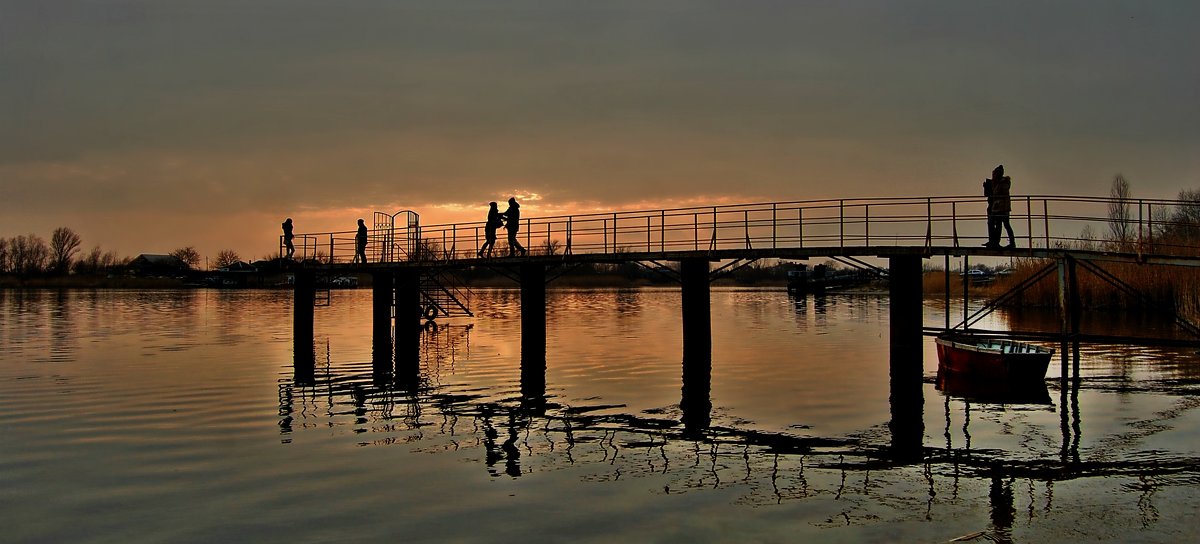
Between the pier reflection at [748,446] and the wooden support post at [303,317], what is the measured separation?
956cm

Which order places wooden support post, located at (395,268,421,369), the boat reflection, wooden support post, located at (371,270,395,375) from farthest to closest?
wooden support post, located at (371,270,395,375), wooden support post, located at (395,268,421,369), the boat reflection

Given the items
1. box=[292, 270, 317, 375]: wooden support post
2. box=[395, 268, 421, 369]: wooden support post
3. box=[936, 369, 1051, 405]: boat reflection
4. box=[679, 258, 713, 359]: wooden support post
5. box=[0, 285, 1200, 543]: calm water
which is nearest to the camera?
box=[0, 285, 1200, 543]: calm water

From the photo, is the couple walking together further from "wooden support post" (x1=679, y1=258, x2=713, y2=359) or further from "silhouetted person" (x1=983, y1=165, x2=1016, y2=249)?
"silhouetted person" (x1=983, y1=165, x2=1016, y2=249)

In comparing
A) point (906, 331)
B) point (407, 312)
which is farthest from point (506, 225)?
point (906, 331)

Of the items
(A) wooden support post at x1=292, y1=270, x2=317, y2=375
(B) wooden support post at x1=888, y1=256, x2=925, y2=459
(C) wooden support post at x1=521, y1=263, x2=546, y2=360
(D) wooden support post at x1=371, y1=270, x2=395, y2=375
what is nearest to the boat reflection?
(B) wooden support post at x1=888, y1=256, x2=925, y2=459

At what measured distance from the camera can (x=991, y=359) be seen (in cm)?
2455

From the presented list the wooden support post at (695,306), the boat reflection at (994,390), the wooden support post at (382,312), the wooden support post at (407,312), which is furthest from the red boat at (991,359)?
the wooden support post at (382,312)

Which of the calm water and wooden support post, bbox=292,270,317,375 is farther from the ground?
wooden support post, bbox=292,270,317,375

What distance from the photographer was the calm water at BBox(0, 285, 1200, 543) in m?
11.5

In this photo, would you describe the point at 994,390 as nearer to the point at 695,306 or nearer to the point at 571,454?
the point at 695,306

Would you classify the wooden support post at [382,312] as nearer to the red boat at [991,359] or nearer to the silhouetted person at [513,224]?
the silhouetted person at [513,224]

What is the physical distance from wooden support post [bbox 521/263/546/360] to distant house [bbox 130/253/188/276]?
475ft

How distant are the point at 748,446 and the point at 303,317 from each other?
92.0 feet

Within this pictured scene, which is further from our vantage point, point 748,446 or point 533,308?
point 533,308
